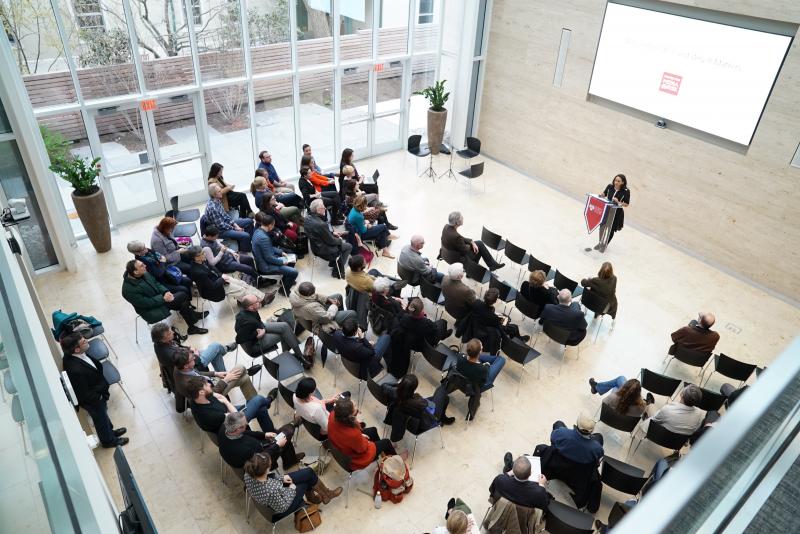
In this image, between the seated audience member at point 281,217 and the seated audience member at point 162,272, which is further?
the seated audience member at point 281,217

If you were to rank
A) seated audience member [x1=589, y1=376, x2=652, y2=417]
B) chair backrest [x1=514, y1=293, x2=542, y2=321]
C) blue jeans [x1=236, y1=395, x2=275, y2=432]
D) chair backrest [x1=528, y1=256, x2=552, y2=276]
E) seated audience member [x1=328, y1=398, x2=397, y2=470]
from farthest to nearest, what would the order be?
chair backrest [x1=528, y1=256, x2=552, y2=276] → chair backrest [x1=514, y1=293, x2=542, y2=321] → seated audience member [x1=589, y1=376, x2=652, y2=417] → blue jeans [x1=236, y1=395, x2=275, y2=432] → seated audience member [x1=328, y1=398, x2=397, y2=470]

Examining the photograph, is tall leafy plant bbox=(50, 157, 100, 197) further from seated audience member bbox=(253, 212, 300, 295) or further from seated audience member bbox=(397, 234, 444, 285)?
seated audience member bbox=(397, 234, 444, 285)

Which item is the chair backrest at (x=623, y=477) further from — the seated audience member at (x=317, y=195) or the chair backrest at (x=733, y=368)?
the seated audience member at (x=317, y=195)

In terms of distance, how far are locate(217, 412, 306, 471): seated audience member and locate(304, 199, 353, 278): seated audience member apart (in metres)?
3.70

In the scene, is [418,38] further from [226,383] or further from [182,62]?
[226,383]

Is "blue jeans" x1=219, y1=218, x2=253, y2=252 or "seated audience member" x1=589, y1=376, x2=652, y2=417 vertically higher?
"seated audience member" x1=589, y1=376, x2=652, y2=417

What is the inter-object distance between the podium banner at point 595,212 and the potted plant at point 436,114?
4.17m

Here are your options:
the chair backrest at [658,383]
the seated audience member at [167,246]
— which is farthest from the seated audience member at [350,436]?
the seated audience member at [167,246]

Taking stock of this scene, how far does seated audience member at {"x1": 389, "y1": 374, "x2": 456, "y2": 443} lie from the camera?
586 cm

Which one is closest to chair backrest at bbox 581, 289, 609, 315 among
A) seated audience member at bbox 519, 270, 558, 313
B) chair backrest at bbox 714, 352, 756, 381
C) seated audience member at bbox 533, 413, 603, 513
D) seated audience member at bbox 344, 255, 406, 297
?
seated audience member at bbox 519, 270, 558, 313

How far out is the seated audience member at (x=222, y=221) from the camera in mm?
8836

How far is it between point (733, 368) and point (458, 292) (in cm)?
343

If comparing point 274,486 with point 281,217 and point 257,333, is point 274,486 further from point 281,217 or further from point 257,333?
point 281,217

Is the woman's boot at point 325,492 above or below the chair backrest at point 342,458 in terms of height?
below
